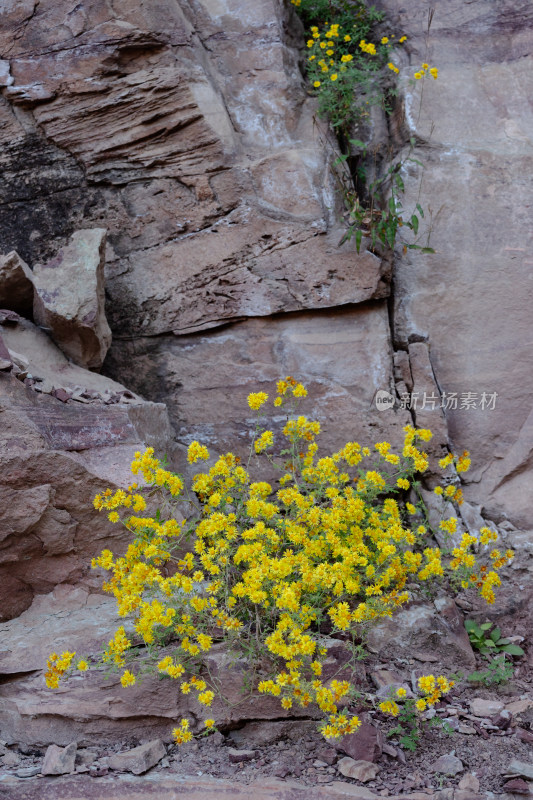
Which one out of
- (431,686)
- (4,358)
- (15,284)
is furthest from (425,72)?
(431,686)

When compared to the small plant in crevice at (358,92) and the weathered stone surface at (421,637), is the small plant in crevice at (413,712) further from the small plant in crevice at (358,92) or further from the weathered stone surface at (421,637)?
the small plant in crevice at (358,92)

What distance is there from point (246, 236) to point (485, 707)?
2870 millimetres

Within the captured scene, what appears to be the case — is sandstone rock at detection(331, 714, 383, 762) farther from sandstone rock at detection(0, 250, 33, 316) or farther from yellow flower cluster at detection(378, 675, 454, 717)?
sandstone rock at detection(0, 250, 33, 316)

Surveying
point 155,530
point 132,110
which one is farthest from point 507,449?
point 132,110

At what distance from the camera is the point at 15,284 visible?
3.82 m

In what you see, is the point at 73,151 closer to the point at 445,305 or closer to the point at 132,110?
the point at 132,110

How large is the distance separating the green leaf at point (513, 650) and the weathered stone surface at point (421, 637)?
192mm

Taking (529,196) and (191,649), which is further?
(529,196)

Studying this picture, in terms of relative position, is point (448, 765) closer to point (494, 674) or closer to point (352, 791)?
point (352, 791)

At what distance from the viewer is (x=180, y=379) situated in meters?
4.20

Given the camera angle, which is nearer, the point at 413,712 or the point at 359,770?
the point at 359,770

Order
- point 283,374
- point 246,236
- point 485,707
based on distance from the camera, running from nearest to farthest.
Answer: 1. point 485,707
2. point 283,374
3. point 246,236

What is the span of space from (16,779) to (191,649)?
80cm

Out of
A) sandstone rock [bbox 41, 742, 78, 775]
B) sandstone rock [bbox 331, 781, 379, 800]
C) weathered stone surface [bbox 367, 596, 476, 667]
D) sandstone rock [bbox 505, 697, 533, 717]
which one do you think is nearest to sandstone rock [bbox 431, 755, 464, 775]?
sandstone rock [bbox 331, 781, 379, 800]
